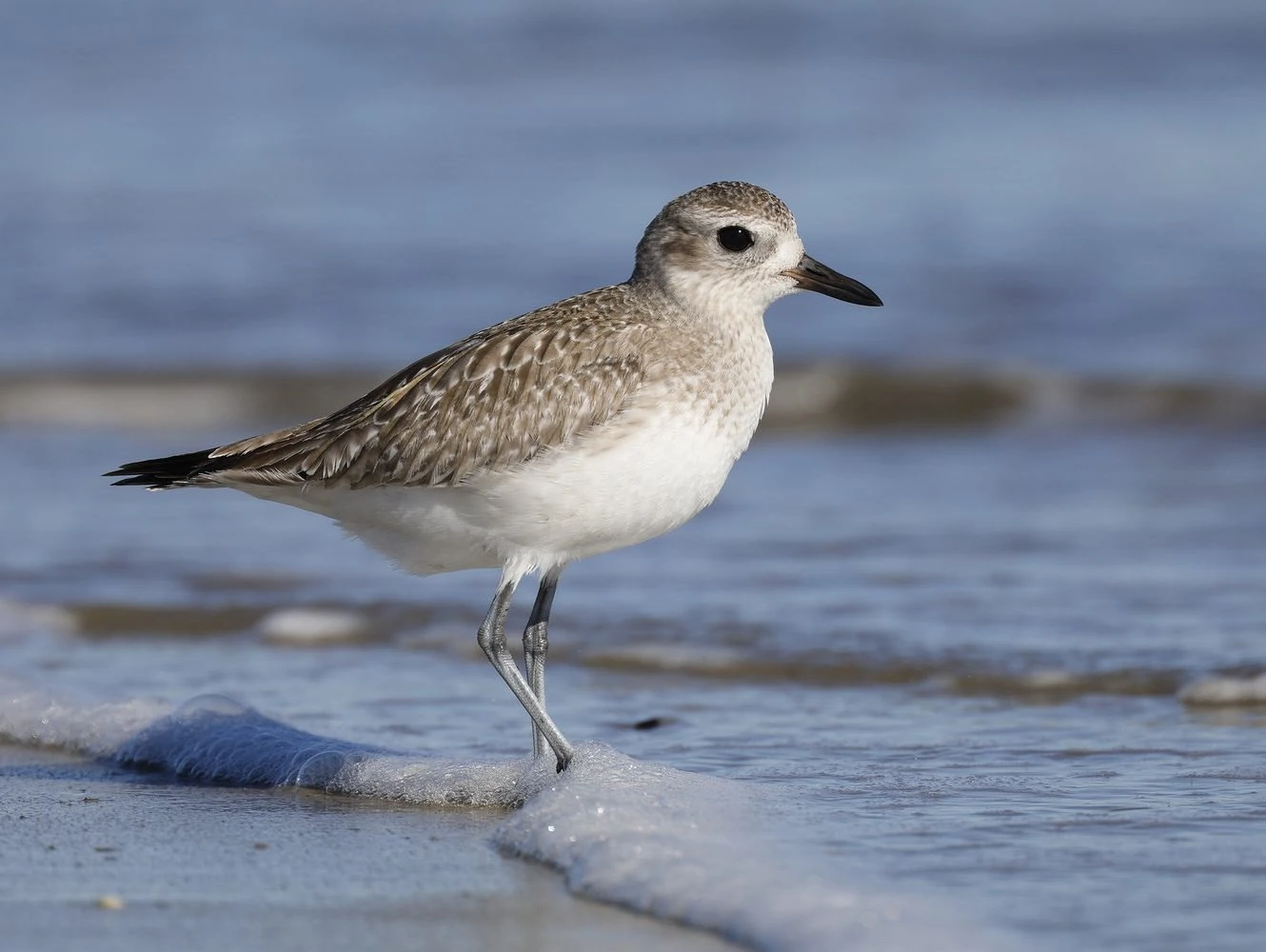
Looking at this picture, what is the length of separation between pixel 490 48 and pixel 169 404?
14.7 meters

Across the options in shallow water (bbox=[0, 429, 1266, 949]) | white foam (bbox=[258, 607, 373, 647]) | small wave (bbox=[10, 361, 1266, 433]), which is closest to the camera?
shallow water (bbox=[0, 429, 1266, 949])

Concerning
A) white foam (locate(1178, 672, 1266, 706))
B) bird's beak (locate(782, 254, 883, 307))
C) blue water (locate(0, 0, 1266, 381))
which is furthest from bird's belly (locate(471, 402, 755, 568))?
blue water (locate(0, 0, 1266, 381))

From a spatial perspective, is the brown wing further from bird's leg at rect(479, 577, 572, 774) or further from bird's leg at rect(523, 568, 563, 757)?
bird's leg at rect(523, 568, 563, 757)

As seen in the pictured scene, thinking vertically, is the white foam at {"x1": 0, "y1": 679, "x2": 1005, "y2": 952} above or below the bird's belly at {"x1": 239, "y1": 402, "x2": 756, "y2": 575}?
below

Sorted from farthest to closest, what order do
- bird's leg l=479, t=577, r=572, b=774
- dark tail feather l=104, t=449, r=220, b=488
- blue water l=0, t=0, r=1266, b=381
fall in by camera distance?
1. blue water l=0, t=0, r=1266, b=381
2. dark tail feather l=104, t=449, r=220, b=488
3. bird's leg l=479, t=577, r=572, b=774

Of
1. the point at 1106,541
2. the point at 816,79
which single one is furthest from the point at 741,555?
the point at 816,79

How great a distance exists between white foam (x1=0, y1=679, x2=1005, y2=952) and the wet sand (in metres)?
0.10

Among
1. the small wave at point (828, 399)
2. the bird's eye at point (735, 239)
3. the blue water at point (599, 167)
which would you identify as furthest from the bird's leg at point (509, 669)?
the blue water at point (599, 167)

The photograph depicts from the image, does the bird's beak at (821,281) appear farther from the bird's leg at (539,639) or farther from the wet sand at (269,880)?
A: the wet sand at (269,880)

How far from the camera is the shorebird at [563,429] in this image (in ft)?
21.5

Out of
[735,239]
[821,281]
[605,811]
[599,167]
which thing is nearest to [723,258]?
[735,239]

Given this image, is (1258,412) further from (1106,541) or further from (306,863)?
(306,863)

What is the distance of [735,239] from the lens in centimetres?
698

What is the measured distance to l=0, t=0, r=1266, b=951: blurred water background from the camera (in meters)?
7.18
